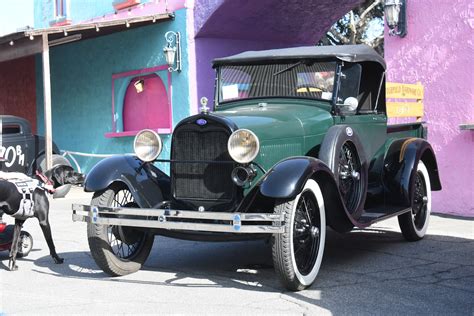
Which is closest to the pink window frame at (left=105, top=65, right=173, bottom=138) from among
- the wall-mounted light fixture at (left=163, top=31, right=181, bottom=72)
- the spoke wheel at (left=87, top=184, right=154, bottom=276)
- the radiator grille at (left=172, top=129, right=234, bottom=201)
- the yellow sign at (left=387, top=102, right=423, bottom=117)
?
the wall-mounted light fixture at (left=163, top=31, right=181, bottom=72)

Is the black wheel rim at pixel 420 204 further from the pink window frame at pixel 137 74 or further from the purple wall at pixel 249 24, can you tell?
the pink window frame at pixel 137 74

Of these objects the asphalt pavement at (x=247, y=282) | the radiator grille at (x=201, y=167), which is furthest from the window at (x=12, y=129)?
the radiator grille at (x=201, y=167)

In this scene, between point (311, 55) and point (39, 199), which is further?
point (311, 55)

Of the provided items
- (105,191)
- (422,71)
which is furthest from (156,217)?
(422,71)

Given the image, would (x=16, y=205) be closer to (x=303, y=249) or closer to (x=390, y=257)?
(x=303, y=249)

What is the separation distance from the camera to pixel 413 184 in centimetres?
674

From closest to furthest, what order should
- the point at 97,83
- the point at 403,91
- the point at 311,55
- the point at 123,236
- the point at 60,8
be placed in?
the point at 123,236 → the point at 311,55 → the point at 403,91 → the point at 97,83 → the point at 60,8

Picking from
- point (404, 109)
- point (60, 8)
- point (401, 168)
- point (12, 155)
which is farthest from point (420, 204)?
point (60, 8)

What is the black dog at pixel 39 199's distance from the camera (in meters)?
5.91

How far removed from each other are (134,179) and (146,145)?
0.31 m

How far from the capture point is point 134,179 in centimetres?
570

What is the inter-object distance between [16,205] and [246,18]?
8.27 m

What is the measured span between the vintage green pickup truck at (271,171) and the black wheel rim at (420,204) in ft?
1.11

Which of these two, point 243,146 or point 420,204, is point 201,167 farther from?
point 420,204
